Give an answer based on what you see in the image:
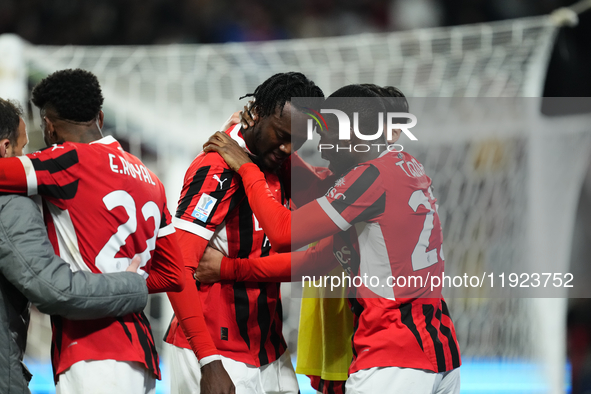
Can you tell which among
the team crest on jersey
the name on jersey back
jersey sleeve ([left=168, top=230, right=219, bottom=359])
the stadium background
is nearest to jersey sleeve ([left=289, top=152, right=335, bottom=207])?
the team crest on jersey

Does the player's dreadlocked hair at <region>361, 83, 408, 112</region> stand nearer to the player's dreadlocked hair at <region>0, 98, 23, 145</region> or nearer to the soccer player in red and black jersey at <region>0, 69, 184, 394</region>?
the soccer player in red and black jersey at <region>0, 69, 184, 394</region>

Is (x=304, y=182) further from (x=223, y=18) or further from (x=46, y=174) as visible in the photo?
(x=223, y=18)

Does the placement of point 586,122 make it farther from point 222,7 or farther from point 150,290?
point 222,7

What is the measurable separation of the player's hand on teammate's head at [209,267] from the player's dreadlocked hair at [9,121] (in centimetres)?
67

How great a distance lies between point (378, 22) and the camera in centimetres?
786

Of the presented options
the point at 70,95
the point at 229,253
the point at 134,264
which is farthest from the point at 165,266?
the point at 70,95

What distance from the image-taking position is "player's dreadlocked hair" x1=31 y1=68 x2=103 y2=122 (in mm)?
1531

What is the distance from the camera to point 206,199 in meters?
1.87

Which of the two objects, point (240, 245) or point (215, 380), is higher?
point (240, 245)

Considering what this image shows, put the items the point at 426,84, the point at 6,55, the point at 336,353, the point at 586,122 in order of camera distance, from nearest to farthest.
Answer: the point at 336,353 → the point at 6,55 → the point at 586,122 → the point at 426,84

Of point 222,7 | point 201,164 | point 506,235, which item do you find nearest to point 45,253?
point 201,164

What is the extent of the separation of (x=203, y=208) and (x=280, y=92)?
0.47 m

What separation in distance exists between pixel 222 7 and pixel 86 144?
6824mm

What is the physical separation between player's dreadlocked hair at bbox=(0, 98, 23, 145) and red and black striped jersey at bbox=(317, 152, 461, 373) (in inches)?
34.0
